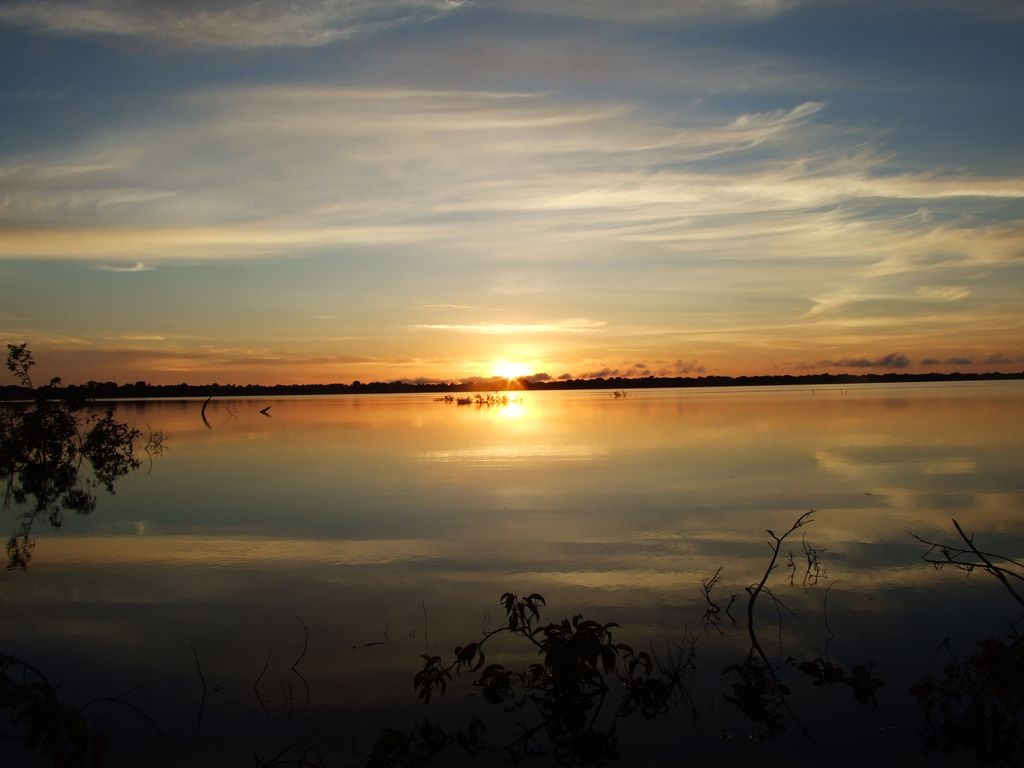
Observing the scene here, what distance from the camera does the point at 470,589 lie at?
980 centimetres

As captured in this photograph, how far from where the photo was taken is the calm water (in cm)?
607

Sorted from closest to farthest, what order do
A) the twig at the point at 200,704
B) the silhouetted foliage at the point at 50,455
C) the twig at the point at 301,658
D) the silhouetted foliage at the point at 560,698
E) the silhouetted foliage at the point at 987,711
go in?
the silhouetted foliage at the point at 987,711 → the silhouetted foliage at the point at 560,698 → the twig at the point at 200,704 → the twig at the point at 301,658 → the silhouetted foliage at the point at 50,455

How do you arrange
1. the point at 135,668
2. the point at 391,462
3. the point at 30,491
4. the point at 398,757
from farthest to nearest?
the point at 391,462 < the point at 30,491 < the point at 135,668 < the point at 398,757

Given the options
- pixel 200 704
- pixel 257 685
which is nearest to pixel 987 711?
pixel 257 685

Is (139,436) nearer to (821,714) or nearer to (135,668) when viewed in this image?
(135,668)

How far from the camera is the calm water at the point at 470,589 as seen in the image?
6.07 meters

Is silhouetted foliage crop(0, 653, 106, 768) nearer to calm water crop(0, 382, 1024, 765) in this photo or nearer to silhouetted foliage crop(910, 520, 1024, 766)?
calm water crop(0, 382, 1024, 765)

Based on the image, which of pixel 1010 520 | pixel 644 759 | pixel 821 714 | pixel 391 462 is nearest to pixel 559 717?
pixel 644 759

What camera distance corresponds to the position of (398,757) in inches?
200

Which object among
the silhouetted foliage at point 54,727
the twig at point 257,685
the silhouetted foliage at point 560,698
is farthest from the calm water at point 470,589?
the silhouetted foliage at point 54,727

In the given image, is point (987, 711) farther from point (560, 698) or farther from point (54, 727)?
point (54, 727)

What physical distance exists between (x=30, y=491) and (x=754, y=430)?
25435 mm

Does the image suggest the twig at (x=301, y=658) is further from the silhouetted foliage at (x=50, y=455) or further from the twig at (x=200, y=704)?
the silhouetted foliage at (x=50, y=455)

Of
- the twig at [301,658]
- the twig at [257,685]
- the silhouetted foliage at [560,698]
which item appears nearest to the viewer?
the silhouetted foliage at [560,698]
